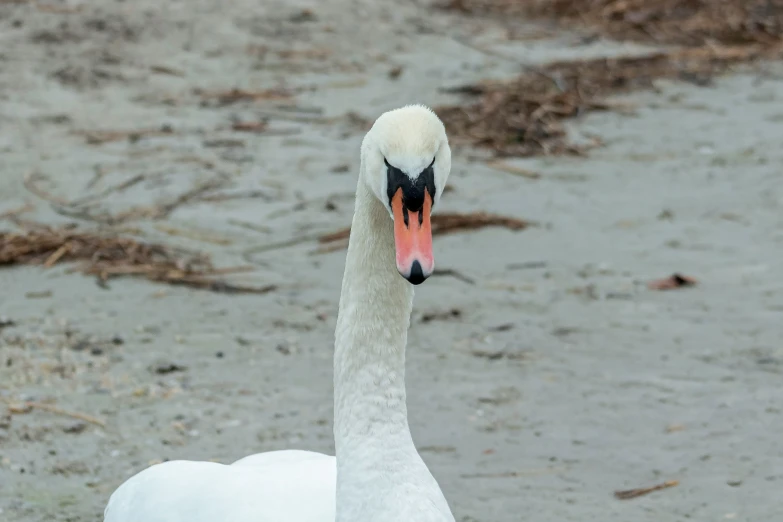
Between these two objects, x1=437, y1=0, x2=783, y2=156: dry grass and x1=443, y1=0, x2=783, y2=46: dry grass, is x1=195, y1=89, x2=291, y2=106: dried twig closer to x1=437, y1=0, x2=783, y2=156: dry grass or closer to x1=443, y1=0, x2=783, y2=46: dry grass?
x1=437, y1=0, x2=783, y2=156: dry grass

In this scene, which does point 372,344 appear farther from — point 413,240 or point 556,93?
point 556,93

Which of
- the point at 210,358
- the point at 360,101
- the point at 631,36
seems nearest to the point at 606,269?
the point at 210,358

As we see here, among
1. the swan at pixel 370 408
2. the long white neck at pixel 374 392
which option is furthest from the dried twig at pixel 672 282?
the long white neck at pixel 374 392

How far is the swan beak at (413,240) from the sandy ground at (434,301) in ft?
5.64

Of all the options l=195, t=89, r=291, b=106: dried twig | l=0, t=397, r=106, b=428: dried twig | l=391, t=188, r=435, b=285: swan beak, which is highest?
l=391, t=188, r=435, b=285: swan beak

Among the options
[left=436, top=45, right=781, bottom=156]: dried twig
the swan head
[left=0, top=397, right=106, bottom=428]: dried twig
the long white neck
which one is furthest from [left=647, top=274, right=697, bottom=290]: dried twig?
the swan head

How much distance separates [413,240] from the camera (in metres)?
2.72

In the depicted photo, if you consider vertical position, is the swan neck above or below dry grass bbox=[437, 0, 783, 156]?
above

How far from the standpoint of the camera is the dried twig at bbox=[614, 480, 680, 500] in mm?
4305

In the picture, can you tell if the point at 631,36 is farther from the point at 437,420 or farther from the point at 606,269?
the point at 437,420

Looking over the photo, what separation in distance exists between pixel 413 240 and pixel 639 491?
195cm

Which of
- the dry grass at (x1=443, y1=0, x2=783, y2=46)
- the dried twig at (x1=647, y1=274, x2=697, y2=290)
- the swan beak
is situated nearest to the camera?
the swan beak

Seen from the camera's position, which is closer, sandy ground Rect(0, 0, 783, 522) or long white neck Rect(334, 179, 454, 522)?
long white neck Rect(334, 179, 454, 522)

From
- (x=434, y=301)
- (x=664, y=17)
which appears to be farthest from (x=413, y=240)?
(x=664, y=17)
